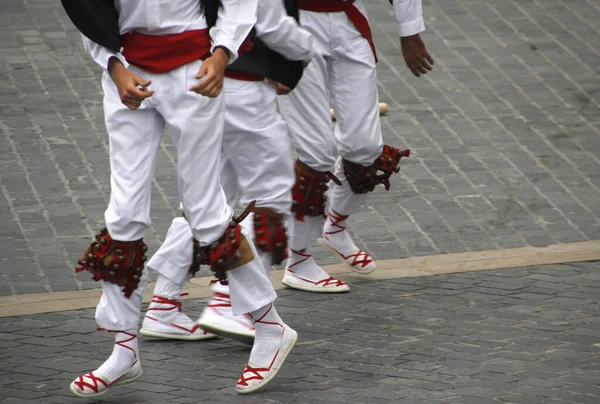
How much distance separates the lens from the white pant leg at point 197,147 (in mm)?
5113

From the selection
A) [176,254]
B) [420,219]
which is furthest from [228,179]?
[420,219]

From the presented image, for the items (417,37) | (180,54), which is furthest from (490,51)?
(180,54)

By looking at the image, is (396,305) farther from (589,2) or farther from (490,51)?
(589,2)

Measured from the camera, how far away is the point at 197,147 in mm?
5180

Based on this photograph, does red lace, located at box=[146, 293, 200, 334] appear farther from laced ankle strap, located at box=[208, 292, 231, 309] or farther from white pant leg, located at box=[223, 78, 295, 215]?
white pant leg, located at box=[223, 78, 295, 215]

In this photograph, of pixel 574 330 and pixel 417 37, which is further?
pixel 417 37

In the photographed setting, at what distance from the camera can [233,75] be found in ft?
18.4

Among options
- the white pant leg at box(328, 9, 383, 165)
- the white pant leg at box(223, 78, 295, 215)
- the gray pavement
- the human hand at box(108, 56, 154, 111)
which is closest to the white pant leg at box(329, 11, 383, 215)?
the white pant leg at box(328, 9, 383, 165)

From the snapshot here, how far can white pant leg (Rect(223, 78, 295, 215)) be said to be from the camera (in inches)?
220

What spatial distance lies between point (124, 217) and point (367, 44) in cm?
211

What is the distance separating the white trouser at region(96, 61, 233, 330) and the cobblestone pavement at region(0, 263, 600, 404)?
516 millimetres

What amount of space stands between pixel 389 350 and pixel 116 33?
1.98 metres

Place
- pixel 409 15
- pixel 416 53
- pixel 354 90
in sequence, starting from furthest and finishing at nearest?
1. pixel 416 53
2. pixel 409 15
3. pixel 354 90

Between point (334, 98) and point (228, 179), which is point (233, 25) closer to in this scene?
point (228, 179)
